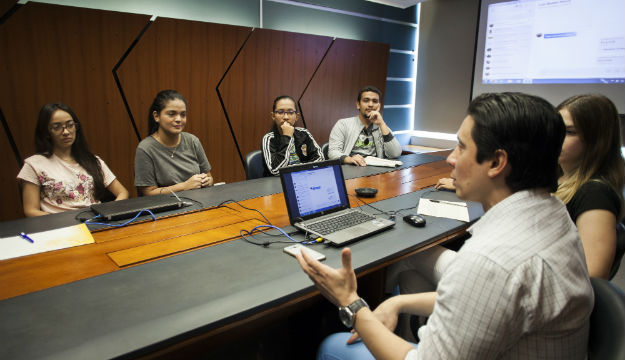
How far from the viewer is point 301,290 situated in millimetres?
1097

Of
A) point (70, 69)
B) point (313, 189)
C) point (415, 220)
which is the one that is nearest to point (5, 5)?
point (70, 69)

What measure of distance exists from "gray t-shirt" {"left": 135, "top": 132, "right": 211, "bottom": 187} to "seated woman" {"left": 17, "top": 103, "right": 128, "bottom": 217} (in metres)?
0.23

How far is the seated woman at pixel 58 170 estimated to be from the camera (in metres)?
1.90

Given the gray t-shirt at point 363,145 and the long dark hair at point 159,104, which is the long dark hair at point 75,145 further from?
the gray t-shirt at point 363,145

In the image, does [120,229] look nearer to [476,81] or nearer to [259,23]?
[259,23]

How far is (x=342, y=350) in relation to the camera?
1153 millimetres

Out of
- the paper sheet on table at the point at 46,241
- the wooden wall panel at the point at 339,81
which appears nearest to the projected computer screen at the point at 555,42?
the wooden wall panel at the point at 339,81

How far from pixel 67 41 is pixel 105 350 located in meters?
2.62

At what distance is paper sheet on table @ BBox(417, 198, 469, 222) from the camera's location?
1804mm

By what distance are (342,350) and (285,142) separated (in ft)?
6.17

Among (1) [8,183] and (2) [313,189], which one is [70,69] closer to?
(1) [8,183]

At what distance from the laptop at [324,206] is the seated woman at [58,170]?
124 cm

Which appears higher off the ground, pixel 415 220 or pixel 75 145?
pixel 75 145

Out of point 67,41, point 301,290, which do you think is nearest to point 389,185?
point 301,290
